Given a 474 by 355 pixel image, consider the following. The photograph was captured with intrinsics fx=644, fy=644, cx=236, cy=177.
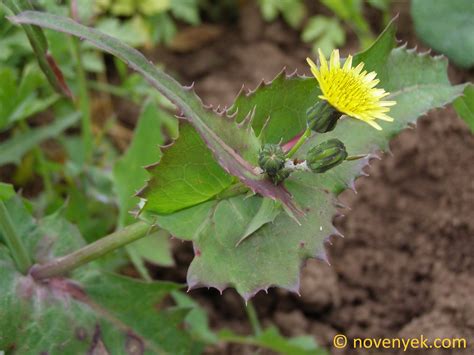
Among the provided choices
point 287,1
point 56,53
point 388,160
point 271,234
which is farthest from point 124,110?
point 271,234

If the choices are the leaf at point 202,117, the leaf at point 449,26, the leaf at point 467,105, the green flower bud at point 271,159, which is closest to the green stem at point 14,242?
the leaf at point 202,117

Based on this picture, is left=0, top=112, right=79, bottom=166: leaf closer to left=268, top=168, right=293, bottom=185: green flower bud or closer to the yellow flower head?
left=268, top=168, right=293, bottom=185: green flower bud

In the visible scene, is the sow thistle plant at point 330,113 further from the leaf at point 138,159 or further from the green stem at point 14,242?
the leaf at point 138,159

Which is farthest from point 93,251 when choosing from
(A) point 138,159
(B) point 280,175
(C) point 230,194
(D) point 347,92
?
(D) point 347,92

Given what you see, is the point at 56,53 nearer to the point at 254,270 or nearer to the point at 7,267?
the point at 7,267

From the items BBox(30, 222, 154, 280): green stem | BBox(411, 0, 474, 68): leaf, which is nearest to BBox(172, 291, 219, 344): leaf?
BBox(30, 222, 154, 280): green stem

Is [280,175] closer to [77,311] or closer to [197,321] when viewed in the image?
[77,311]

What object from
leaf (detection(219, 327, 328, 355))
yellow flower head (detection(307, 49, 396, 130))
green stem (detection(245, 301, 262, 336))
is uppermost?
yellow flower head (detection(307, 49, 396, 130))
